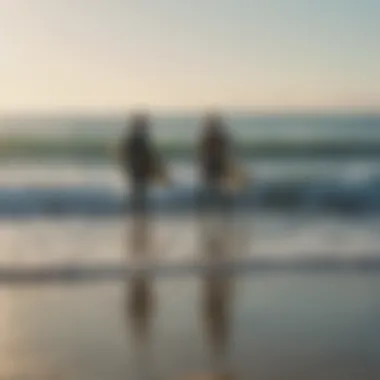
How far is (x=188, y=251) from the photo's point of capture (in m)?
7.61

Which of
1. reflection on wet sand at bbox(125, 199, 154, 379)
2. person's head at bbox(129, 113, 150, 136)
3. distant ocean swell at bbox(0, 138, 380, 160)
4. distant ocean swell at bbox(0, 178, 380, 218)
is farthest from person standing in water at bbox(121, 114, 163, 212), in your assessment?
distant ocean swell at bbox(0, 138, 380, 160)

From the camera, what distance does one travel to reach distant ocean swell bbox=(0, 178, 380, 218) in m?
9.92

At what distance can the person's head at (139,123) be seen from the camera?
9.33 meters

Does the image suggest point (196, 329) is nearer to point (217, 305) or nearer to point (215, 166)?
point (217, 305)

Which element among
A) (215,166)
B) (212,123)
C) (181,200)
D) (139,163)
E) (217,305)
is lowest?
(181,200)

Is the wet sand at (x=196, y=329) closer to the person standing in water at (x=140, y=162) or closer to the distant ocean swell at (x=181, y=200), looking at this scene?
the person standing in water at (x=140, y=162)

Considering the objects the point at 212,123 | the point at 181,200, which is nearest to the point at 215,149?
the point at 212,123

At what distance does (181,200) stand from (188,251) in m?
2.66

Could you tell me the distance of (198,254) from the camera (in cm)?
749

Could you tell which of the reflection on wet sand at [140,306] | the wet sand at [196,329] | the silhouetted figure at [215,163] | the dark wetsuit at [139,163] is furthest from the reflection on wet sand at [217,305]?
the silhouetted figure at [215,163]

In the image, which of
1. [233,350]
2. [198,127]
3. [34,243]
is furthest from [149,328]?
[198,127]

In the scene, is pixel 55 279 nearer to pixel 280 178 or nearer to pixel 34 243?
pixel 34 243

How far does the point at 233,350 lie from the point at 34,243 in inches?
139

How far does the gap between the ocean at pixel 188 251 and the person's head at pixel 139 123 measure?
31cm
